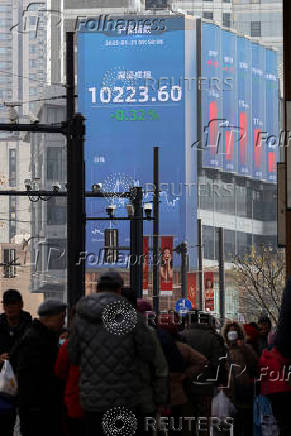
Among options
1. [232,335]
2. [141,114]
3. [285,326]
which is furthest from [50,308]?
[141,114]

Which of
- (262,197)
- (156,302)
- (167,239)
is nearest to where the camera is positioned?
(156,302)

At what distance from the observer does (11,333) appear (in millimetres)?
13656

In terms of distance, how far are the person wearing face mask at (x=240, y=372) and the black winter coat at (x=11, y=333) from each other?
264 cm

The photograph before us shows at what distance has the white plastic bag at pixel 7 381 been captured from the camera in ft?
42.3

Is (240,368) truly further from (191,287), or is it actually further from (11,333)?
(191,287)

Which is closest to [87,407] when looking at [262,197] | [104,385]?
[104,385]

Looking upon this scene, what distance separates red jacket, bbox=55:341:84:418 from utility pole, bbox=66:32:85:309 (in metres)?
9.87

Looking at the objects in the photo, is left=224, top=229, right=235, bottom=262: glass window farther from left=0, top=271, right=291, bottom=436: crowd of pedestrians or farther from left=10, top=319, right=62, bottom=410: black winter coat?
left=10, top=319, right=62, bottom=410: black winter coat

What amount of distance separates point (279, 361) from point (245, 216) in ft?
418

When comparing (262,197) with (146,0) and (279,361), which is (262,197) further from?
(279,361)

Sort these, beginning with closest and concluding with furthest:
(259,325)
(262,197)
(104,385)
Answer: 1. (104,385)
2. (259,325)
3. (262,197)

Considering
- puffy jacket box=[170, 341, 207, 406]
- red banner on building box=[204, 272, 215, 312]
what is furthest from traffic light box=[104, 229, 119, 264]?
red banner on building box=[204, 272, 215, 312]

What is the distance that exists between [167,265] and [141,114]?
164ft

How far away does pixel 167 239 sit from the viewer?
89.4m
